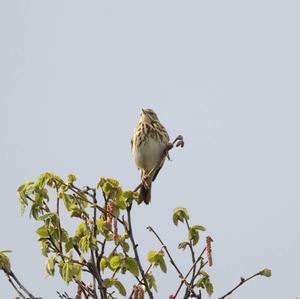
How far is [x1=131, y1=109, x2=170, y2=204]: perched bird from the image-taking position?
898 centimetres

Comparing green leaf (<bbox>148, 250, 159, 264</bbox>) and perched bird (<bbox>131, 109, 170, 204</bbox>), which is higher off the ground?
perched bird (<bbox>131, 109, 170, 204</bbox>)

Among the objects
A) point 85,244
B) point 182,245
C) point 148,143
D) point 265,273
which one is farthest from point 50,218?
point 148,143

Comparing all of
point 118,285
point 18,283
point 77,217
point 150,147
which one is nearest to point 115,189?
point 77,217

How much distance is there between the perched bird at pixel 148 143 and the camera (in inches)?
354

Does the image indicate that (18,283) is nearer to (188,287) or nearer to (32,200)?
(32,200)

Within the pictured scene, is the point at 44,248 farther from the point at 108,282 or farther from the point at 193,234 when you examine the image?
the point at 193,234

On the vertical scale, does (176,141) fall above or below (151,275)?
above

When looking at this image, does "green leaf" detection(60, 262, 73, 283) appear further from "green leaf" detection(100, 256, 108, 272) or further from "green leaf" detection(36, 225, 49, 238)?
"green leaf" detection(100, 256, 108, 272)

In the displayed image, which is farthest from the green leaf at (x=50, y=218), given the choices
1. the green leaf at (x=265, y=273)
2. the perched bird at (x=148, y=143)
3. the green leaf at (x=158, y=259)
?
the perched bird at (x=148, y=143)

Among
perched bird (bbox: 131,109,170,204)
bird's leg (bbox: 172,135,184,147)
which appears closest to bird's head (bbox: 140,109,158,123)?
perched bird (bbox: 131,109,170,204)

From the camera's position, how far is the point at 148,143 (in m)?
9.11

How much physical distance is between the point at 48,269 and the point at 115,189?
688 mm

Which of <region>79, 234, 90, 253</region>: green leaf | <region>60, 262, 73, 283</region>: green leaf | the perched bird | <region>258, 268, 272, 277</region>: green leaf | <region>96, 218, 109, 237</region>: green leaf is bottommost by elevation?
<region>258, 268, 272, 277</region>: green leaf

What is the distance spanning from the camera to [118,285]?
417 cm
